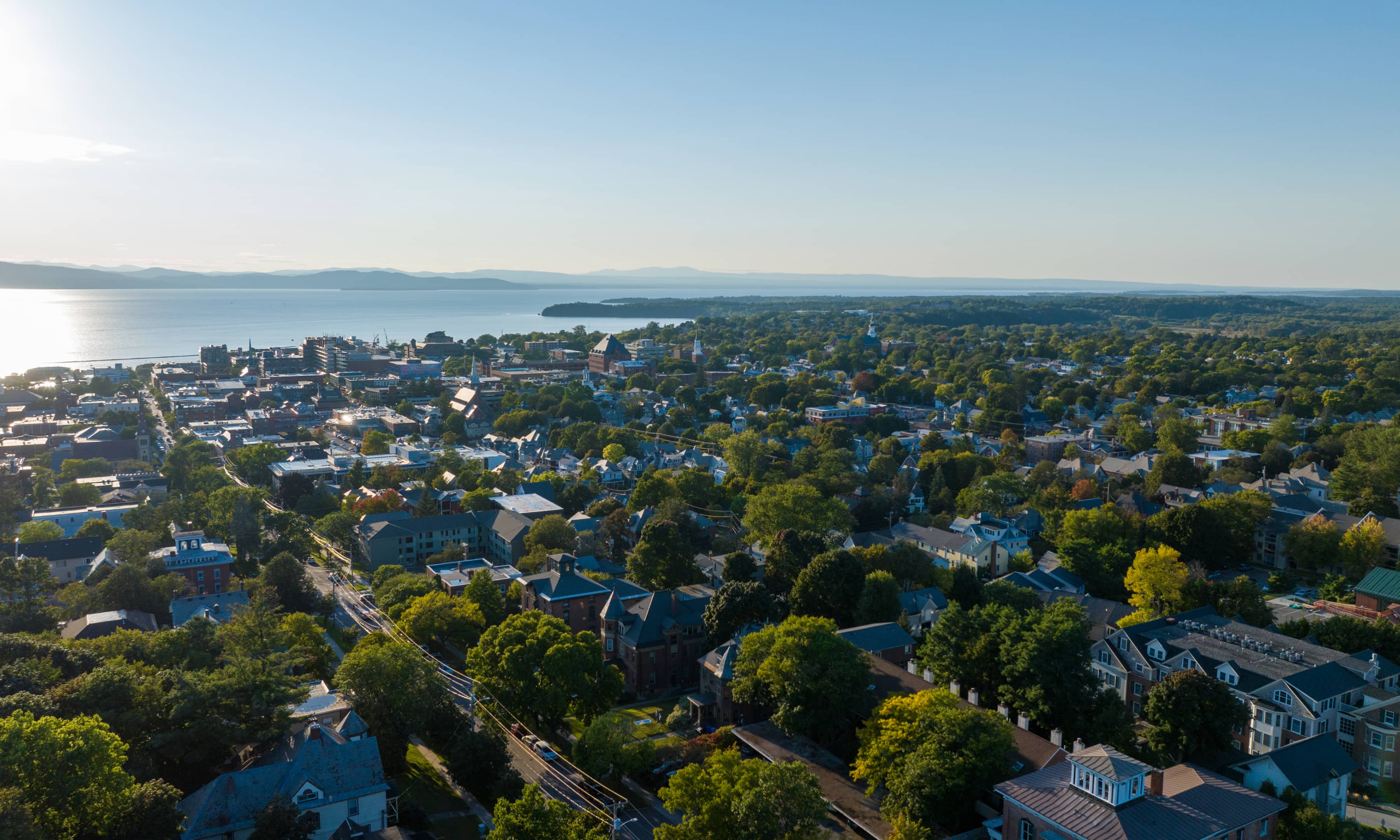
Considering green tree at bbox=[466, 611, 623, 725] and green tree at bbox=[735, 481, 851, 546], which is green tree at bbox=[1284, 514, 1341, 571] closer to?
Result: green tree at bbox=[735, 481, 851, 546]

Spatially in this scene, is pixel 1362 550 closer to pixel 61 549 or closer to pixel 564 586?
pixel 564 586

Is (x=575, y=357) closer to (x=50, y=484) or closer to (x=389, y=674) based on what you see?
(x=50, y=484)

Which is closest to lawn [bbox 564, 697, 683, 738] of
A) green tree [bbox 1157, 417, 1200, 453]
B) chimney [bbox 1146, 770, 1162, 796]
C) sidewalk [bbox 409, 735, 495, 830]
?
sidewalk [bbox 409, 735, 495, 830]

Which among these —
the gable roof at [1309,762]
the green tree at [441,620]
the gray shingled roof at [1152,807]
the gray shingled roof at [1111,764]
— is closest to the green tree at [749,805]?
the gray shingled roof at [1152,807]

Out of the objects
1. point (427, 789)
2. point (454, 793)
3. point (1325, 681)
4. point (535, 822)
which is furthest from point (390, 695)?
point (1325, 681)

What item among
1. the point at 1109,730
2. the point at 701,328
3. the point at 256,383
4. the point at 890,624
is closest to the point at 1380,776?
the point at 1109,730

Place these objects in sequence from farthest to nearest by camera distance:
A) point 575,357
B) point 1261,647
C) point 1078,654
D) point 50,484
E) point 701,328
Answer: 1. point 701,328
2. point 575,357
3. point 50,484
4. point 1261,647
5. point 1078,654
